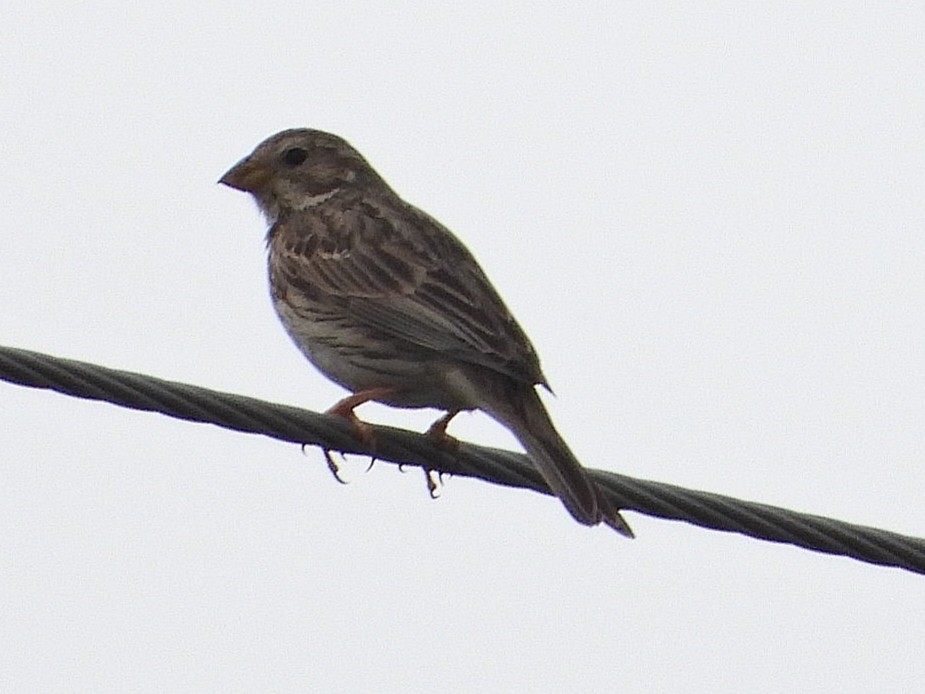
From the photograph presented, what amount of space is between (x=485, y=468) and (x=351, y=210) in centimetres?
288

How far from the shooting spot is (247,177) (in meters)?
9.91

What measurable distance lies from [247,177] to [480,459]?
11.0 feet

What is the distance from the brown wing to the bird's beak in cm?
28

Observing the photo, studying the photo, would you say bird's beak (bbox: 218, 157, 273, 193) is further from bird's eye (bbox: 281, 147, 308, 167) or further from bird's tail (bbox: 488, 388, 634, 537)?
bird's tail (bbox: 488, 388, 634, 537)

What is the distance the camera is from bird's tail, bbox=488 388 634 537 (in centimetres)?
702

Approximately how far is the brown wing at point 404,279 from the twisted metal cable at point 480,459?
973mm

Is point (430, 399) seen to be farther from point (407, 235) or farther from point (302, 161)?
point (302, 161)

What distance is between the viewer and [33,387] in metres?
5.85

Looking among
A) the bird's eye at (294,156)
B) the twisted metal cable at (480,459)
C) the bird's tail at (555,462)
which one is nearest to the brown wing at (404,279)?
the bird's tail at (555,462)

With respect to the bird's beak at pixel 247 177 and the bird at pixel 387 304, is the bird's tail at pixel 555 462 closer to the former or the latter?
the bird at pixel 387 304

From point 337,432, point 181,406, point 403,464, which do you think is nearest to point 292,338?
point 403,464

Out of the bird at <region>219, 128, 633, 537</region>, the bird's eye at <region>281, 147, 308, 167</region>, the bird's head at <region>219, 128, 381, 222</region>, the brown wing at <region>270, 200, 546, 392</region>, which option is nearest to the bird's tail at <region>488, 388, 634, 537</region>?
the bird at <region>219, 128, 633, 537</region>

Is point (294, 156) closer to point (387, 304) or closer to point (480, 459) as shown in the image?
point (387, 304)

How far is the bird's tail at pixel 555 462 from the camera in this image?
23.0 ft
